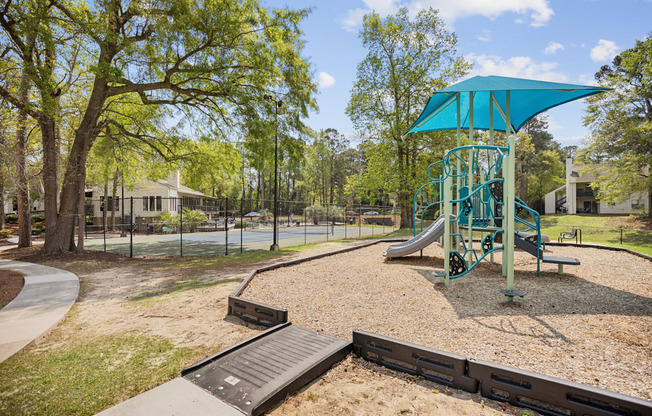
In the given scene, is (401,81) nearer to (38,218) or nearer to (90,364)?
(90,364)

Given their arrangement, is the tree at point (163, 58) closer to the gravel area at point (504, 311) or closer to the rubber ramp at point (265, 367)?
the gravel area at point (504, 311)

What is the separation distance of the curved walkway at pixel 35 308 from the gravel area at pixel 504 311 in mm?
2769

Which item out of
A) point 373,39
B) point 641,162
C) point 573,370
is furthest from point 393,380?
point 641,162

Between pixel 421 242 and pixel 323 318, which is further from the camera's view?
pixel 421 242

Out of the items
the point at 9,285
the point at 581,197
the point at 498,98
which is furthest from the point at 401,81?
the point at 581,197

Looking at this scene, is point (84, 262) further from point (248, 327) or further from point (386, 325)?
point (386, 325)

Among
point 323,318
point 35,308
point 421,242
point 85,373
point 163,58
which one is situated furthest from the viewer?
point 163,58

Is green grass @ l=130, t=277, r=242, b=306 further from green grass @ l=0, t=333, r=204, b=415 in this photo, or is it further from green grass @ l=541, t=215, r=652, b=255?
green grass @ l=541, t=215, r=652, b=255

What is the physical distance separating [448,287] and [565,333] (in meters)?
2.22

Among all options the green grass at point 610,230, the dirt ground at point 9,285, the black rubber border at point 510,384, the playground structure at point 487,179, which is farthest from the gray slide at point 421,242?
the green grass at point 610,230

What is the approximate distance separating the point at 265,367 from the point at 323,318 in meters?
1.58

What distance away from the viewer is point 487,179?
8031 millimetres

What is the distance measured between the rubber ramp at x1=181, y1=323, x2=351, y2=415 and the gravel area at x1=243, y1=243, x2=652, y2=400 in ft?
1.92

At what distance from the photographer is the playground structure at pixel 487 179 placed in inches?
214
